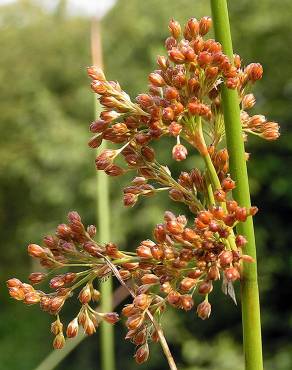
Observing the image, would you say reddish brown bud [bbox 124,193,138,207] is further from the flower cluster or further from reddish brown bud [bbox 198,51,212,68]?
reddish brown bud [bbox 198,51,212,68]

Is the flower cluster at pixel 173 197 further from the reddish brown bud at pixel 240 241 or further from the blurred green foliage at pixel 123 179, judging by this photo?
the blurred green foliage at pixel 123 179

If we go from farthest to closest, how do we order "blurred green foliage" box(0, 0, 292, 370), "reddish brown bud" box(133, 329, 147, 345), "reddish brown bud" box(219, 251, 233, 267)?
"blurred green foliage" box(0, 0, 292, 370) < "reddish brown bud" box(133, 329, 147, 345) < "reddish brown bud" box(219, 251, 233, 267)

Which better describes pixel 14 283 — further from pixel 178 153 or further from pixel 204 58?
pixel 204 58

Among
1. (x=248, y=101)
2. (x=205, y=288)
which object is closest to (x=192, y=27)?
(x=248, y=101)

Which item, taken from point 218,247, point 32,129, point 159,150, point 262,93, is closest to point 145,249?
point 218,247

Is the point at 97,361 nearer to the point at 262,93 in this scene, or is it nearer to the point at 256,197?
the point at 256,197

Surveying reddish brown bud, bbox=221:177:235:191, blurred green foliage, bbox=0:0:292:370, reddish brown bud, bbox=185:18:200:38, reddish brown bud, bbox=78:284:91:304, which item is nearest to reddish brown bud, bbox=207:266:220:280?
reddish brown bud, bbox=221:177:235:191
